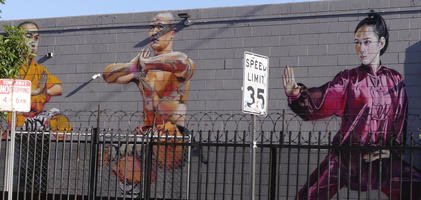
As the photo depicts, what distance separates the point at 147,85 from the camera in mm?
17297

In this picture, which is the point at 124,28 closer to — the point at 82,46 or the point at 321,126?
the point at 82,46

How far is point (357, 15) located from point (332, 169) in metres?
3.24

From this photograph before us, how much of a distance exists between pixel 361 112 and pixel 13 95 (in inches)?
301

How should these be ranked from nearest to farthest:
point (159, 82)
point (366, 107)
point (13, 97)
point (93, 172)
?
point (13, 97) → point (93, 172) → point (366, 107) → point (159, 82)

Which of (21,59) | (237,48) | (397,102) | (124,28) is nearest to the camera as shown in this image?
(21,59)

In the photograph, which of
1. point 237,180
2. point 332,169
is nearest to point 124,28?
point 237,180

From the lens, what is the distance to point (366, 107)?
1499 cm

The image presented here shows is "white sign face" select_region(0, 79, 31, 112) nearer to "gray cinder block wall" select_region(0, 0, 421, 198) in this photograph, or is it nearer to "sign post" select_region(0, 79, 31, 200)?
"sign post" select_region(0, 79, 31, 200)

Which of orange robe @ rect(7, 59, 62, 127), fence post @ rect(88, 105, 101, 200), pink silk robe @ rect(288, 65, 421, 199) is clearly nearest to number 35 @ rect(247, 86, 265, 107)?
fence post @ rect(88, 105, 101, 200)

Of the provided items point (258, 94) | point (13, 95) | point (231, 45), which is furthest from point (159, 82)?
point (258, 94)

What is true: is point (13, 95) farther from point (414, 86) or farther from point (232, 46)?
point (414, 86)

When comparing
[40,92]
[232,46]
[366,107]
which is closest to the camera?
[366,107]

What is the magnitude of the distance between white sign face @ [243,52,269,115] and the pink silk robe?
566 cm

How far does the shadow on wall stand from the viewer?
47.7ft
